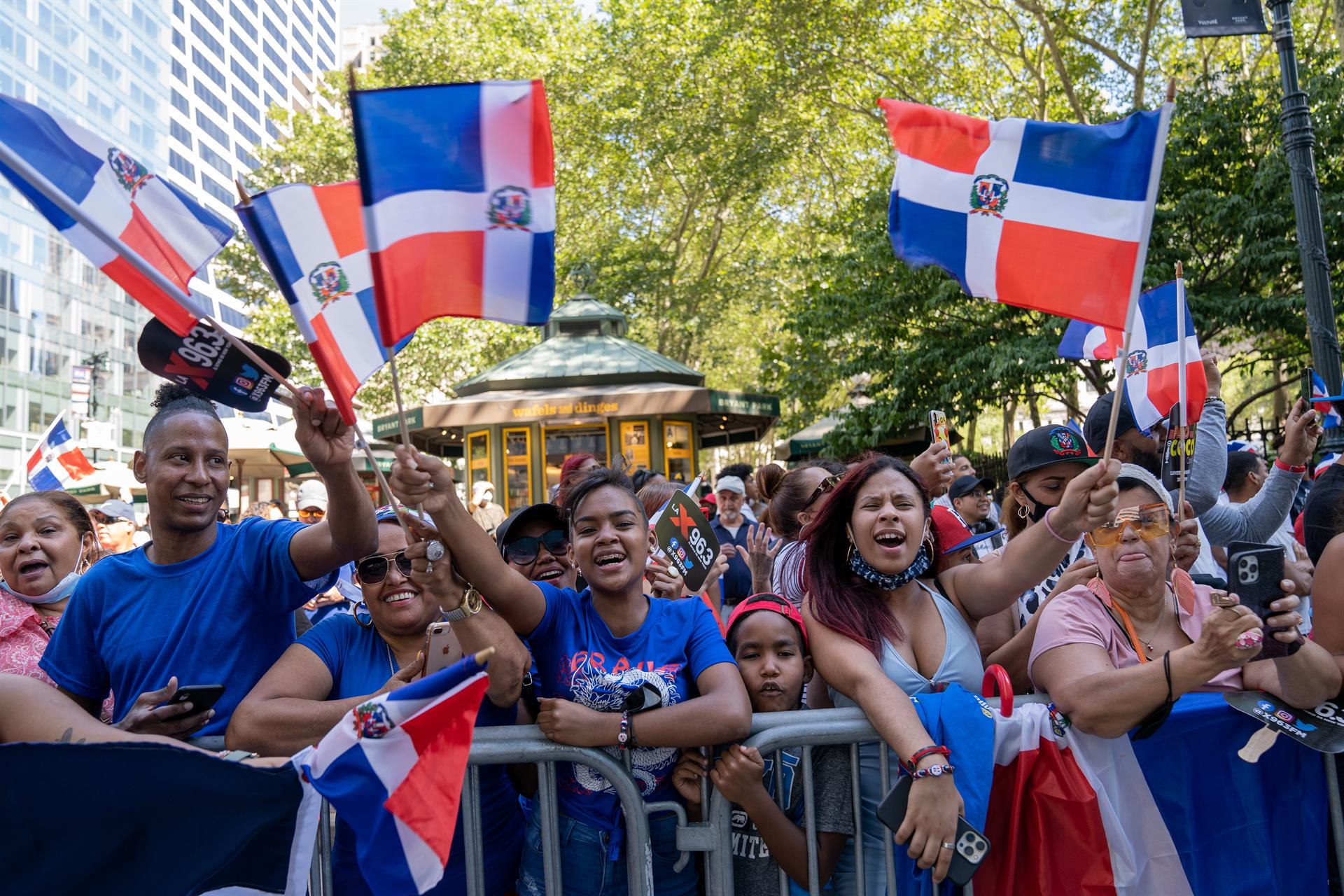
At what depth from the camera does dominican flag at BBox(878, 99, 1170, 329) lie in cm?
304

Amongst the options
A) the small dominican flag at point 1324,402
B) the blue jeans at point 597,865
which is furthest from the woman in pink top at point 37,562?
the small dominican flag at point 1324,402

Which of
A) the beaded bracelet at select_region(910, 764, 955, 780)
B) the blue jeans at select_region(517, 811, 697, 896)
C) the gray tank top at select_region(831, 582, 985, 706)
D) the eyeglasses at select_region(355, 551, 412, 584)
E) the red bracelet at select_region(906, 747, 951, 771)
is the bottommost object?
the blue jeans at select_region(517, 811, 697, 896)

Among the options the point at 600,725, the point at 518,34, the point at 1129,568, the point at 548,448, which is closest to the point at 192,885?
the point at 600,725

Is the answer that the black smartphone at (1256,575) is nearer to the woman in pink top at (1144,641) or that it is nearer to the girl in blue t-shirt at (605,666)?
the woman in pink top at (1144,641)

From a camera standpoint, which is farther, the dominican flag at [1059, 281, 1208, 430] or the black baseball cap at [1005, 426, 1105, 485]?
the dominican flag at [1059, 281, 1208, 430]

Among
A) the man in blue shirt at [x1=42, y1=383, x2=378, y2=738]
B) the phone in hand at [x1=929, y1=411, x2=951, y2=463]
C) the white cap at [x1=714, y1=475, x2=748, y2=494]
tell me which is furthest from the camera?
the white cap at [x1=714, y1=475, x2=748, y2=494]

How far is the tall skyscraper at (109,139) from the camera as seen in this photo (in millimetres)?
45344

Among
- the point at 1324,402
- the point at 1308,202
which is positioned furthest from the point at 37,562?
the point at 1308,202

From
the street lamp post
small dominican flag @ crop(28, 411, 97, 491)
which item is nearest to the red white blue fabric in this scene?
the street lamp post

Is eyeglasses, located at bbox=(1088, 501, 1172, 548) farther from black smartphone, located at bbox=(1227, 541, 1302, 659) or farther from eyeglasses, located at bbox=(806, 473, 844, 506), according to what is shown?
eyeglasses, located at bbox=(806, 473, 844, 506)

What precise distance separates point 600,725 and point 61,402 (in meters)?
55.2

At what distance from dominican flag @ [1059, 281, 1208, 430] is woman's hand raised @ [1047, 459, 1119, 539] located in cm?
173

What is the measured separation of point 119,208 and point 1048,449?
342 centimetres

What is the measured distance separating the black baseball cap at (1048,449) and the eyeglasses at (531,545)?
1881 mm
